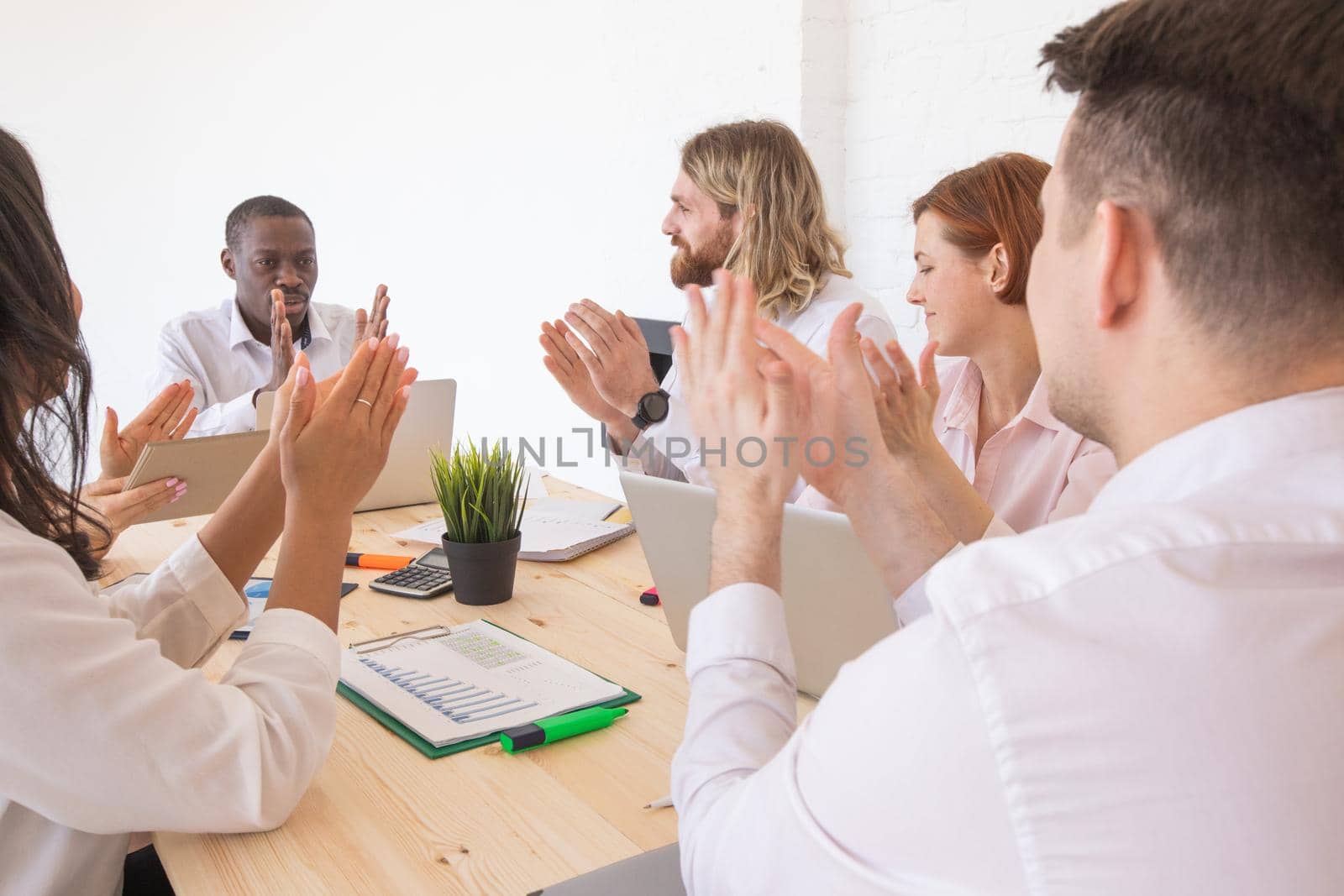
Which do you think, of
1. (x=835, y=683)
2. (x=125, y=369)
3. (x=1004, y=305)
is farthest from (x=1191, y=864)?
(x=125, y=369)

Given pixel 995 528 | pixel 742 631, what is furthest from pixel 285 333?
pixel 742 631

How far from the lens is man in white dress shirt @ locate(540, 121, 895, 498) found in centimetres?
231

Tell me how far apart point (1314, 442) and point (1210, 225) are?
0.15m

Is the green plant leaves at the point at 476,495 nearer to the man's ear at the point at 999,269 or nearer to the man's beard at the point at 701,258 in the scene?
the man's ear at the point at 999,269

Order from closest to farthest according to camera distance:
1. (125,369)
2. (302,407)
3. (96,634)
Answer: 1. (96,634)
2. (302,407)
3. (125,369)

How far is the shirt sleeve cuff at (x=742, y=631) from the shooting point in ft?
2.82

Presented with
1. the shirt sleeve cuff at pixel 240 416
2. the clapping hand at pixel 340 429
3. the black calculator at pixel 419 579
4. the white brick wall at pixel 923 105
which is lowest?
the black calculator at pixel 419 579

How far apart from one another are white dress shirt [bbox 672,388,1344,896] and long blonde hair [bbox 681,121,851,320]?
2.08m

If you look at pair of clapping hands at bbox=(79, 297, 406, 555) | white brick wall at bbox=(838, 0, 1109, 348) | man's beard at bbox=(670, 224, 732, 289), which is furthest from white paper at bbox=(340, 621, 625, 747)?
white brick wall at bbox=(838, 0, 1109, 348)

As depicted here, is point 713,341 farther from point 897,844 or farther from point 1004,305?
point 1004,305

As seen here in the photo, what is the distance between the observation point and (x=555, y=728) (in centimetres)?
114

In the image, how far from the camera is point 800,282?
266 cm

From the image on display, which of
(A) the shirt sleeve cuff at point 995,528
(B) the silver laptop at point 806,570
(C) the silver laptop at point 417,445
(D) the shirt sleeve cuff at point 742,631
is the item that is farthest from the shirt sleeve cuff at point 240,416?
(D) the shirt sleeve cuff at point 742,631

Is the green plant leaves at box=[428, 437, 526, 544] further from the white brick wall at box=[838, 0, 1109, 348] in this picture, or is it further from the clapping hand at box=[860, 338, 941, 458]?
the white brick wall at box=[838, 0, 1109, 348]
